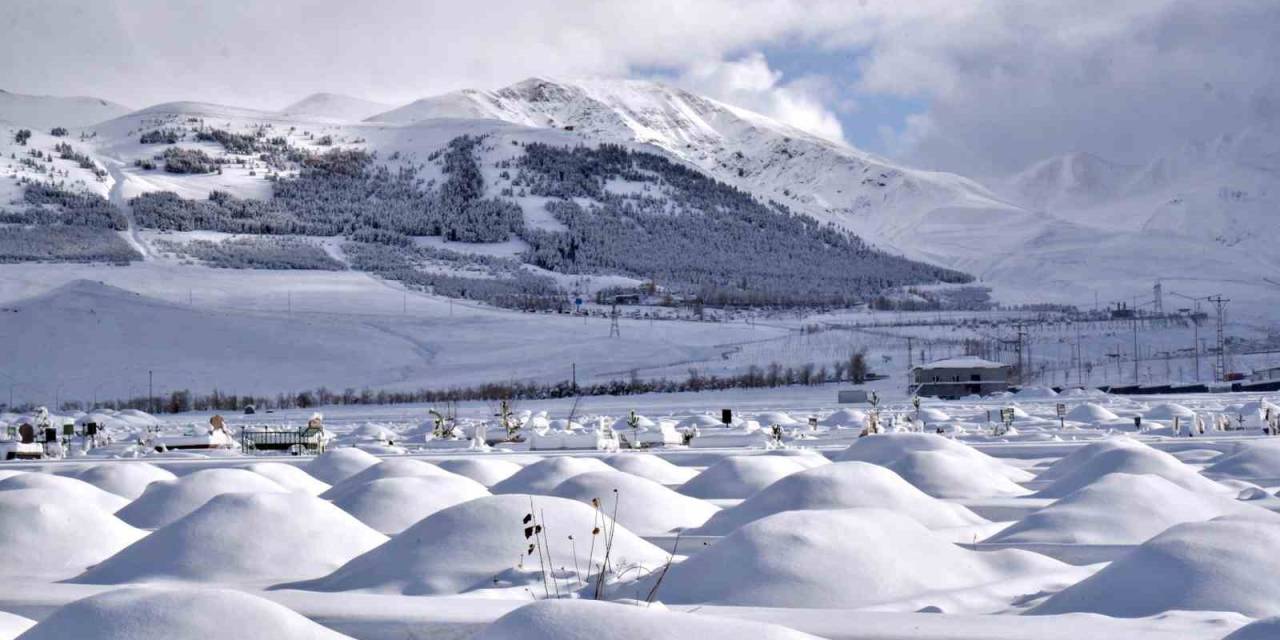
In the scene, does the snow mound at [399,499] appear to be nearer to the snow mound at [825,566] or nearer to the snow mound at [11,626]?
the snow mound at [825,566]

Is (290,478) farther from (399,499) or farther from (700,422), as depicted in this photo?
(700,422)

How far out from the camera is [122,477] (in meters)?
24.9

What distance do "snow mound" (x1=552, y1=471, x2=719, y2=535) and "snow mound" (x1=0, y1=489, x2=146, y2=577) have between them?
579 centimetres

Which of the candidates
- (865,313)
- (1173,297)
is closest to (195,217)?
(865,313)

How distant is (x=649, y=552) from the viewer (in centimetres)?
1527

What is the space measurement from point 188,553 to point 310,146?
189815 mm

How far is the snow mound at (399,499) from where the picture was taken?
1897cm

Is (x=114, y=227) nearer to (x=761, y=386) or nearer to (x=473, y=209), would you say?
(x=473, y=209)

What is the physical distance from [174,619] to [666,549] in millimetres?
9138

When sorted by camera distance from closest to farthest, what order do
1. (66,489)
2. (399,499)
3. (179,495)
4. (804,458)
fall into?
(66,489) < (399,499) < (179,495) < (804,458)

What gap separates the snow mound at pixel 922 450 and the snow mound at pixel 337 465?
9.08m

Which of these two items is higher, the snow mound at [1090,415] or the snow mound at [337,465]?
the snow mound at [1090,415]

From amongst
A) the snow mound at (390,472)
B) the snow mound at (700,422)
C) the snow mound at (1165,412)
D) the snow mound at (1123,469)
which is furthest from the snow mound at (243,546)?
the snow mound at (1165,412)

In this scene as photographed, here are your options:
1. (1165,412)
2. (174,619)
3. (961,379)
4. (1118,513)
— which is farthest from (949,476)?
(961,379)
